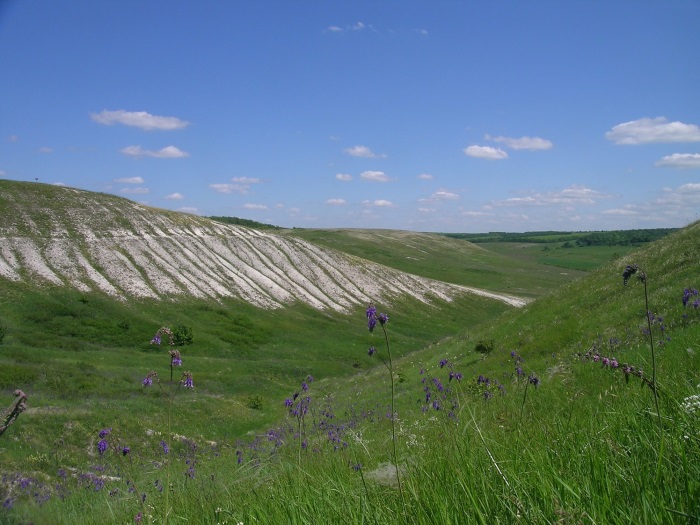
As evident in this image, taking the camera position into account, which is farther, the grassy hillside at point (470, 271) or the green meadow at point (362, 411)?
the grassy hillside at point (470, 271)

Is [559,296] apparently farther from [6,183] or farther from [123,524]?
[6,183]

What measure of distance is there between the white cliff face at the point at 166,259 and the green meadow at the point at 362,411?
503 cm

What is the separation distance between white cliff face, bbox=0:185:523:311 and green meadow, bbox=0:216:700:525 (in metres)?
5.03

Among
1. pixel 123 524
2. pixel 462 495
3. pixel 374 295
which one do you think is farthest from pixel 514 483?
pixel 374 295

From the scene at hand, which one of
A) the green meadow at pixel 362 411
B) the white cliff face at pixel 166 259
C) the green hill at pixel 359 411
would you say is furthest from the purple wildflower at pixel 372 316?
the white cliff face at pixel 166 259

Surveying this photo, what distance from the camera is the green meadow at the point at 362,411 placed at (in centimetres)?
309

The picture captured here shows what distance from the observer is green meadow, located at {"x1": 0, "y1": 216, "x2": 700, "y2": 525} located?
309 cm

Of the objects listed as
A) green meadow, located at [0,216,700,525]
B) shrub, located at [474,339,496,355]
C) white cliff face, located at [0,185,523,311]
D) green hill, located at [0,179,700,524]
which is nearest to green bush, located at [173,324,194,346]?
green hill, located at [0,179,700,524]

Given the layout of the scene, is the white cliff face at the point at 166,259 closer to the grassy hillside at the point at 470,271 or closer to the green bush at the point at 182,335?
the green bush at the point at 182,335

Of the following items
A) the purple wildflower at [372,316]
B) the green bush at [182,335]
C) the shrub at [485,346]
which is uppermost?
the purple wildflower at [372,316]

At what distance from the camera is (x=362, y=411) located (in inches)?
848

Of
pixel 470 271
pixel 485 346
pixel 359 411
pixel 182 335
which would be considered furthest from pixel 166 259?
pixel 470 271

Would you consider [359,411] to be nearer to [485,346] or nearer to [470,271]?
[485,346]

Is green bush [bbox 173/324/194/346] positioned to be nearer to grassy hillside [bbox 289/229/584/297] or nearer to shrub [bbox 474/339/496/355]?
shrub [bbox 474/339/496/355]
